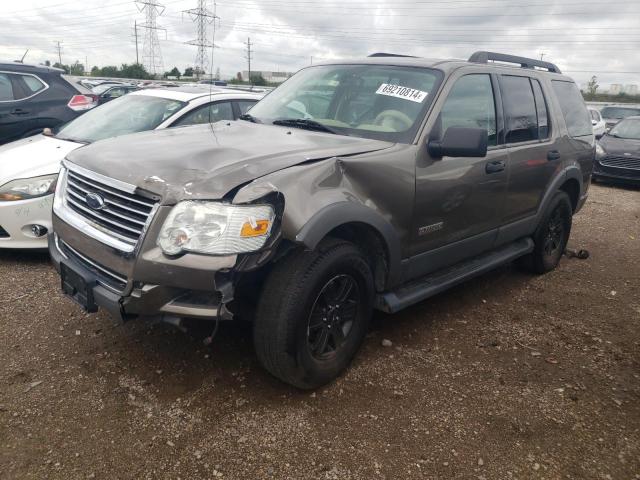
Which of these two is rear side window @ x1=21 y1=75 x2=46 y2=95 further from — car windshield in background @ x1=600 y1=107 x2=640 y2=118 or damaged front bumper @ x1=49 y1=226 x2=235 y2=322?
car windshield in background @ x1=600 y1=107 x2=640 y2=118

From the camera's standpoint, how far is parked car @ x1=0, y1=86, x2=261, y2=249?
441 cm

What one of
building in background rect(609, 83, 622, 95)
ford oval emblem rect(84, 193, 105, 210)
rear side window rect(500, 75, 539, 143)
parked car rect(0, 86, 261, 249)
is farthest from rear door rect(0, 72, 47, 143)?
building in background rect(609, 83, 622, 95)

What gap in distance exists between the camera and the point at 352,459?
243 centimetres

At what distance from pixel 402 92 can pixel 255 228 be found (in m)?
1.61

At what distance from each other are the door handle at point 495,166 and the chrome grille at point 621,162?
8.59 m

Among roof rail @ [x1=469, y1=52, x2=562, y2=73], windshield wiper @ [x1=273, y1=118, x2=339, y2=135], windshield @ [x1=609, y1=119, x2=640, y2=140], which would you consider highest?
roof rail @ [x1=469, y1=52, x2=562, y2=73]

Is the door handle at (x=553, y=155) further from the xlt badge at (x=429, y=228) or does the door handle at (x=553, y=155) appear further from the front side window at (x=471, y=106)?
the xlt badge at (x=429, y=228)

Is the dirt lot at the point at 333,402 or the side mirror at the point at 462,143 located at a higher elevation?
the side mirror at the point at 462,143

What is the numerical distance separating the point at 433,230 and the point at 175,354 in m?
1.84

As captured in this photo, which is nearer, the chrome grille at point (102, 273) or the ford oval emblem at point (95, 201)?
the chrome grille at point (102, 273)

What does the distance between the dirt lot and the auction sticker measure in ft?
5.33

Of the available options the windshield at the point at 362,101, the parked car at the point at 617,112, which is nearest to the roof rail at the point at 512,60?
the windshield at the point at 362,101

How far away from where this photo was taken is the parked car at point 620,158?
10.8 metres

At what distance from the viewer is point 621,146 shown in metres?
11.2
